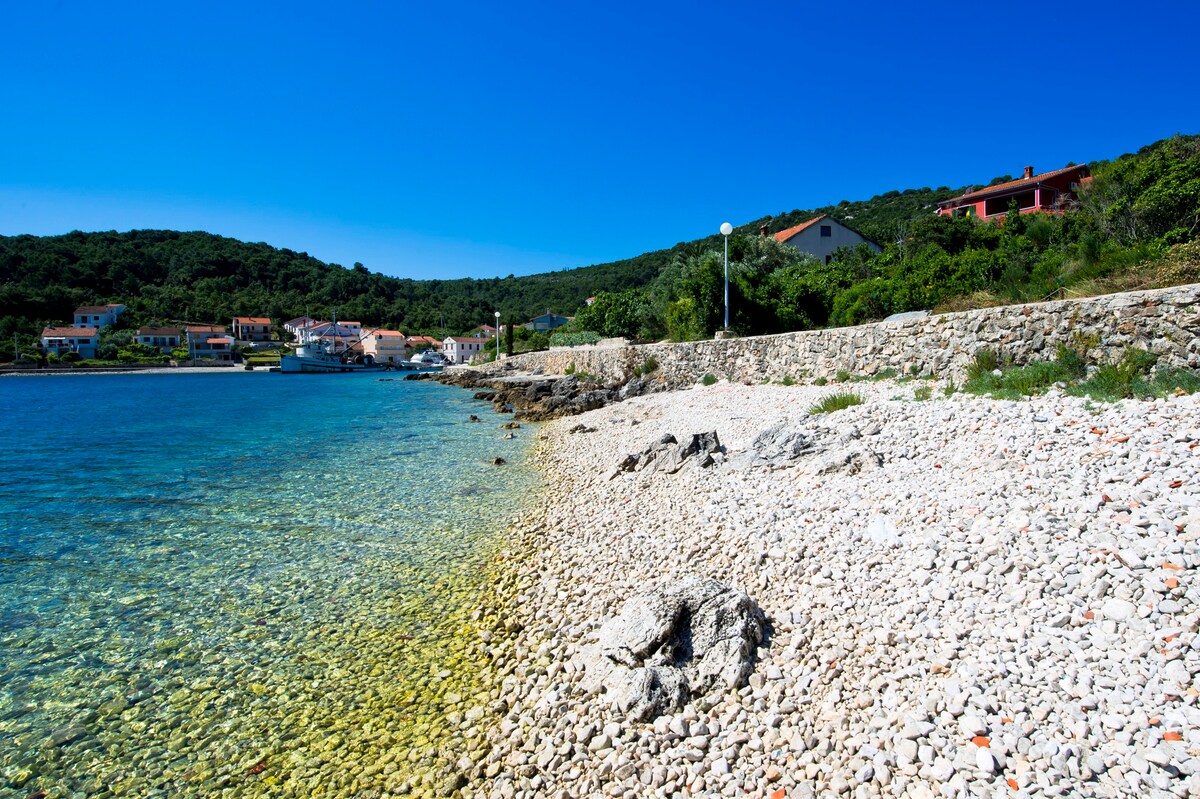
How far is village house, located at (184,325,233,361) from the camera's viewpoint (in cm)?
10612

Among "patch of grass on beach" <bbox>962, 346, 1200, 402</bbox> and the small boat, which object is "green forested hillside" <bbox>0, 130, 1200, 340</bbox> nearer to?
"patch of grass on beach" <bbox>962, 346, 1200, 402</bbox>

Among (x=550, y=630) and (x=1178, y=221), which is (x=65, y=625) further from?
(x=1178, y=221)

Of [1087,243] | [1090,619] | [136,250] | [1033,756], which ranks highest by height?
[136,250]

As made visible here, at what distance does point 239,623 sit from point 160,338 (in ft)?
426

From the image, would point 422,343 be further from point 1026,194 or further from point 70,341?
point 1026,194

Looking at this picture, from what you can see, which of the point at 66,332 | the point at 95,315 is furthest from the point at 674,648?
the point at 95,315

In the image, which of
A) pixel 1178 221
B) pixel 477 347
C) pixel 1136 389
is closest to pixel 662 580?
pixel 1136 389

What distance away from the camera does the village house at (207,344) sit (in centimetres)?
10612

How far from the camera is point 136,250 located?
128 metres

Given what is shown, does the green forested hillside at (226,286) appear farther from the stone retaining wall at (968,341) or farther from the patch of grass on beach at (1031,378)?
the patch of grass on beach at (1031,378)

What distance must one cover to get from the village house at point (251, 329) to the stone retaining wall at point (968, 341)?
416 feet

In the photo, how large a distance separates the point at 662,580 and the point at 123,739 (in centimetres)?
463

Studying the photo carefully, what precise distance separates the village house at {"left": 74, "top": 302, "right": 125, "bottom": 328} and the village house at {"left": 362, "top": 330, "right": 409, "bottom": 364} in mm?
45389

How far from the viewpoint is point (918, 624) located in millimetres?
4152
